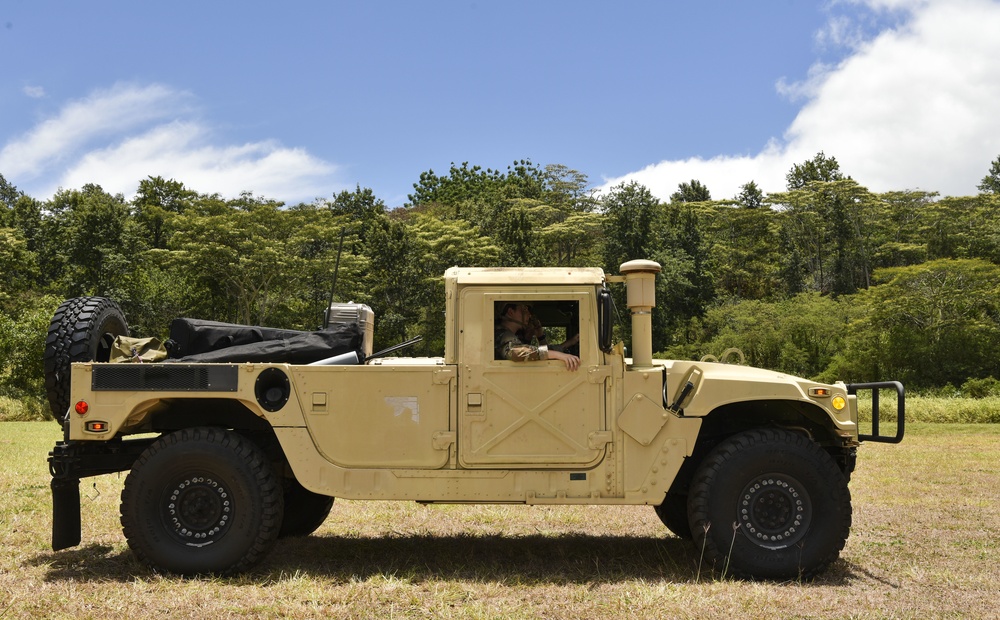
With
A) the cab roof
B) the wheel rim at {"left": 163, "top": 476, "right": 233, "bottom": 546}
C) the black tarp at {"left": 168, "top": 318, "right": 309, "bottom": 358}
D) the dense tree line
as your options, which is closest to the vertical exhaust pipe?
the cab roof

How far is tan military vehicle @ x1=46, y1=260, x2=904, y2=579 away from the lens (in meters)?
6.36

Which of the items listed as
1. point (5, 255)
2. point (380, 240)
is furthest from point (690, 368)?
point (5, 255)

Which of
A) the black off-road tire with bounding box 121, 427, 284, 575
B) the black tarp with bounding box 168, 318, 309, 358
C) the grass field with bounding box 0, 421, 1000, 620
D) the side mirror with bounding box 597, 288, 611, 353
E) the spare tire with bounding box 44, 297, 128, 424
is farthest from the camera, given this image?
the black tarp with bounding box 168, 318, 309, 358

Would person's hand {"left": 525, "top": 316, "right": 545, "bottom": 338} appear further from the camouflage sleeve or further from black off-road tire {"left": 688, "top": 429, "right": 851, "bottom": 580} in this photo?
black off-road tire {"left": 688, "top": 429, "right": 851, "bottom": 580}

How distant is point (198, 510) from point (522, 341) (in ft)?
8.62

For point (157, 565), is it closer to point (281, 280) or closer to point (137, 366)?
point (137, 366)

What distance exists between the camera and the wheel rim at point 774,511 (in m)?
6.37

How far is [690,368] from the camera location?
659 cm

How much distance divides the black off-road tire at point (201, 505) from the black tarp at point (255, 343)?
2.02 feet

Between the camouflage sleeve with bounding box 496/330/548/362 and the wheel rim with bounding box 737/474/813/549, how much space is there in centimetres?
175

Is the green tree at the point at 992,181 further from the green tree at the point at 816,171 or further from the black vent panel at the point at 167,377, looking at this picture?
the black vent panel at the point at 167,377

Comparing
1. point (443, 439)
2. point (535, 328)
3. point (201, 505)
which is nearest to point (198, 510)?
point (201, 505)

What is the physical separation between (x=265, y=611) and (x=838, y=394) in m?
4.22

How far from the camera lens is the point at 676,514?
7.78m
